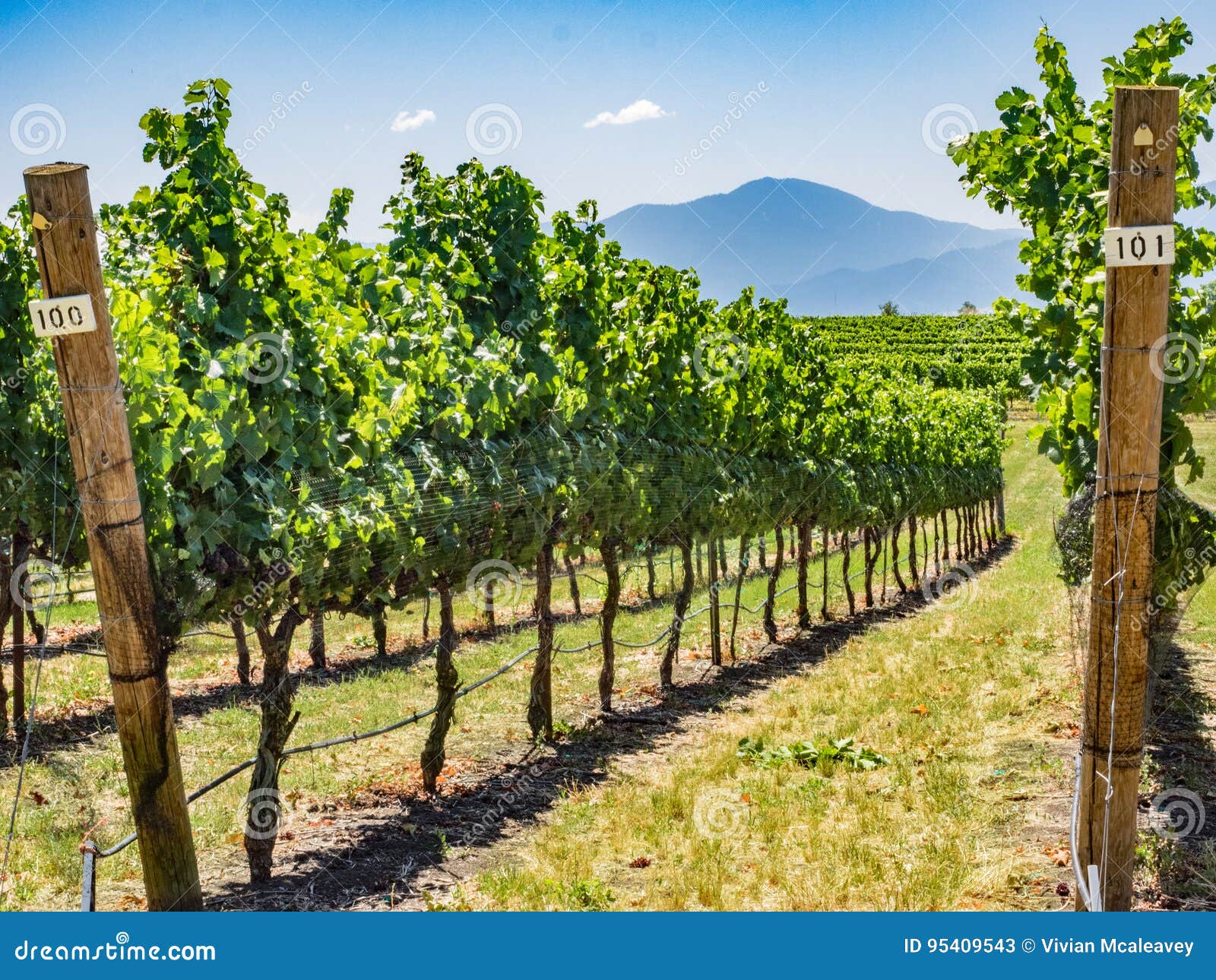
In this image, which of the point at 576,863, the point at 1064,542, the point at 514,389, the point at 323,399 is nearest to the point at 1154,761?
the point at 1064,542

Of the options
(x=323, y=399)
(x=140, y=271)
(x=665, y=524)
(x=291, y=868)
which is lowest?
(x=291, y=868)

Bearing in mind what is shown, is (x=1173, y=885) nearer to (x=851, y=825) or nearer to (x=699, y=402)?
(x=851, y=825)

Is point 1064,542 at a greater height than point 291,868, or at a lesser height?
greater

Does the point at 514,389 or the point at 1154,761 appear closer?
the point at 1154,761

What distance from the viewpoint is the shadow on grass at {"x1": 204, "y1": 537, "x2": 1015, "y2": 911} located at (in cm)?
789

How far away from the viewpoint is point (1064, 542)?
337 inches

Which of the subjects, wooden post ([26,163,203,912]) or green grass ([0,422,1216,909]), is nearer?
wooden post ([26,163,203,912])

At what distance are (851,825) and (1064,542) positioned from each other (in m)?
2.66

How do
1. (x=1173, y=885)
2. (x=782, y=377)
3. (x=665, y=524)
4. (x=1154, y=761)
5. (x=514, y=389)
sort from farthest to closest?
1. (x=782, y=377)
2. (x=665, y=524)
3. (x=514, y=389)
4. (x=1154, y=761)
5. (x=1173, y=885)

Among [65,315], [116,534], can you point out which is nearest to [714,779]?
[116,534]

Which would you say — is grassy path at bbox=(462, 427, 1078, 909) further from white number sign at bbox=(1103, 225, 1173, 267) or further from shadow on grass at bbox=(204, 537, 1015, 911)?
white number sign at bbox=(1103, 225, 1173, 267)

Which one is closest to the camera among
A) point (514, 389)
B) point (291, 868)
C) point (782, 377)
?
point (291, 868)

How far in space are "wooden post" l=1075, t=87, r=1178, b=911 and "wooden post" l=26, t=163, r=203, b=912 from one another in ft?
14.4

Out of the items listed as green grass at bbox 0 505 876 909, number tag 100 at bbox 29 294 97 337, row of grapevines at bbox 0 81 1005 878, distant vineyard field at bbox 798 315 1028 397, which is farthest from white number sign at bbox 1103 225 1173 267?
distant vineyard field at bbox 798 315 1028 397
